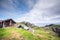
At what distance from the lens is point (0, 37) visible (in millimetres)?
37125

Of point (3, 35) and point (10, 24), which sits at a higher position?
point (10, 24)

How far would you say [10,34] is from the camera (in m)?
39.7

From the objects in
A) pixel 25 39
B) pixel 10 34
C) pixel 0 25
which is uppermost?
pixel 0 25

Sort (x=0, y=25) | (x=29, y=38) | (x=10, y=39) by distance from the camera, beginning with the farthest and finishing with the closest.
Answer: (x=0, y=25) < (x=29, y=38) < (x=10, y=39)

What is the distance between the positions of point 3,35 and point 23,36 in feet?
29.5

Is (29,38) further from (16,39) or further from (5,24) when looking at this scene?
(5,24)

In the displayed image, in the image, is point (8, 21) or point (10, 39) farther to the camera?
point (8, 21)

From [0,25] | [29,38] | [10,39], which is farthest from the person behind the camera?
[0,25]

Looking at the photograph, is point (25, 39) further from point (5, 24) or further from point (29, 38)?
point (5, 24)

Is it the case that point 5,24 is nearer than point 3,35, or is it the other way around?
point 3,35

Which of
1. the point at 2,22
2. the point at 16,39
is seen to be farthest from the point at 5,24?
the point at 16,39

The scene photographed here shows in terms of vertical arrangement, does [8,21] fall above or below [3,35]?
above

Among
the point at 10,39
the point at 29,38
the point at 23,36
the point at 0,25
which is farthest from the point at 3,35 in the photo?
the point at 0,25

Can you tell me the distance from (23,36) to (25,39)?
1.98 metres
